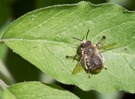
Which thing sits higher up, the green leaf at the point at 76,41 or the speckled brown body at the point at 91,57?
the green leaf at the point at 76,41

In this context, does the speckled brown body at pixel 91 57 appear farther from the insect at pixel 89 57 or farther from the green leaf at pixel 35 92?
the green leaf at pixel 35 92

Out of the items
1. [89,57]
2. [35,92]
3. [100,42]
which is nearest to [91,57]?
[89,57]

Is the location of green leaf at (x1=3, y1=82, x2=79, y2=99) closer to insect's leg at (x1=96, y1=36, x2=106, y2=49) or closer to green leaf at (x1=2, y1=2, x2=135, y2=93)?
green leaf at (x1=2, y1=2, x2=135, y2=93)

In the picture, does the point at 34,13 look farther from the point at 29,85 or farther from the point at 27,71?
the point at 27,71

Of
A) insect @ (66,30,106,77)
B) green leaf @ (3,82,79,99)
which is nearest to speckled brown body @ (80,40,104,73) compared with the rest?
insect @ (66,30,106,77)

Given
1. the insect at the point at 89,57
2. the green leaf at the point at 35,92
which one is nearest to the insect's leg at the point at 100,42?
the insect at the point at 89,57
